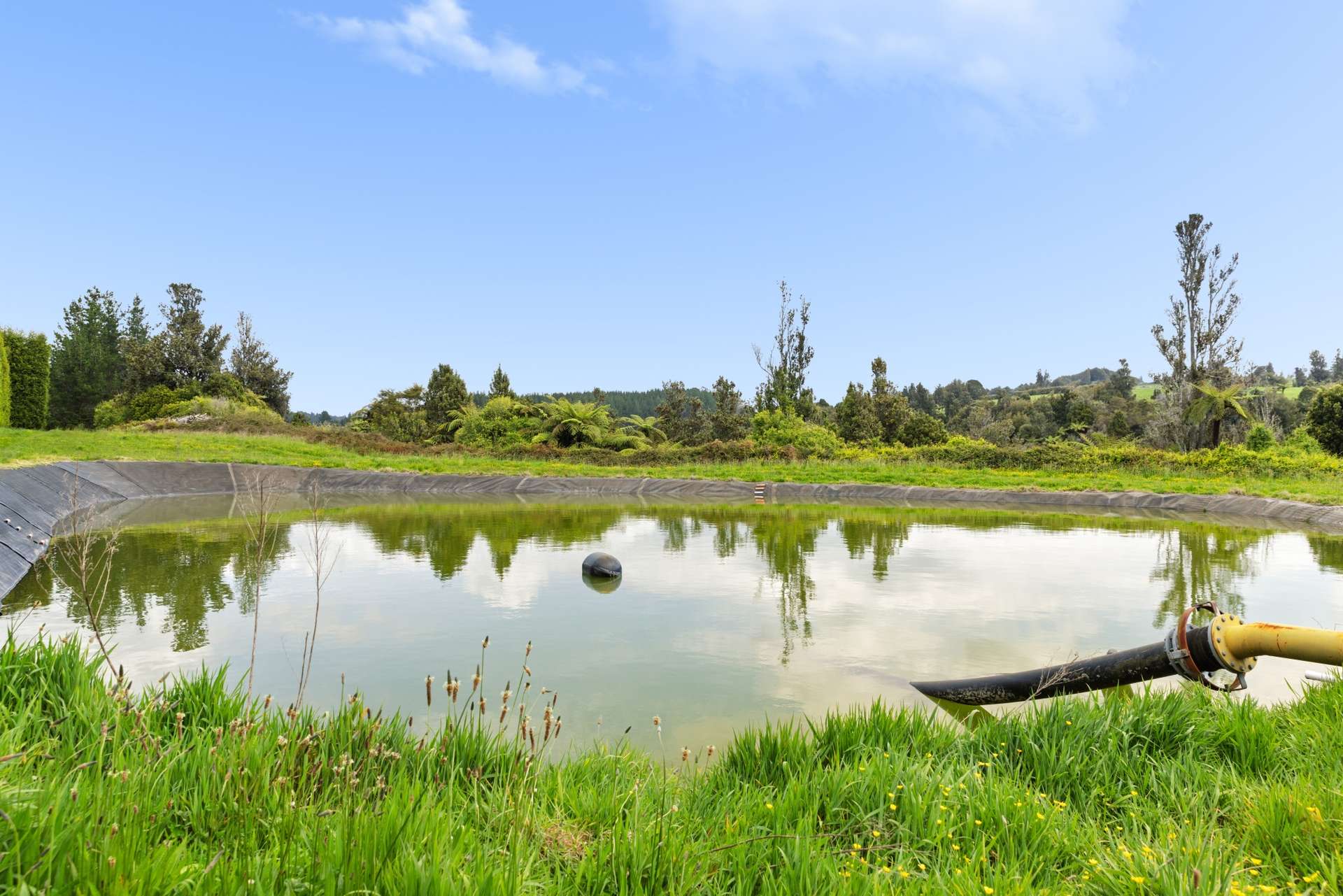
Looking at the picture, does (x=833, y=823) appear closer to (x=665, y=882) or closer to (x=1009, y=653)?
(x=665, y=882)

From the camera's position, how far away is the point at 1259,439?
974 inches

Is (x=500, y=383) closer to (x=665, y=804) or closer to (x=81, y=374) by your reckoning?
(x=81, y=374)

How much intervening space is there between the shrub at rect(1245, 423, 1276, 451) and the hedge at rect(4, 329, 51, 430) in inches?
1678

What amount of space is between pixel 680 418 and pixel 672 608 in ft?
116

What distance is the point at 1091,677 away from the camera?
3.93m

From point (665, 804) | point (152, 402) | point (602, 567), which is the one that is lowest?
point (602, 567)

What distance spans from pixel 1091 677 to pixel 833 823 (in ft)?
7.33

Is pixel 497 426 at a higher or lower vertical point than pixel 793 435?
higher

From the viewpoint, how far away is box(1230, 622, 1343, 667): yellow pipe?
3.12 m

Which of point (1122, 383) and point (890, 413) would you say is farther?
point (1122, 383)

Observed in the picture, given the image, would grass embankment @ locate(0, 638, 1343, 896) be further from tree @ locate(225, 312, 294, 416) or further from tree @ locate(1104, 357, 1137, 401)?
tree @ locate(1104, 357, 1137, 401)

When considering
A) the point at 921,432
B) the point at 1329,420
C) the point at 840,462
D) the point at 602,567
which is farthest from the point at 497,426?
the point at 1329,420

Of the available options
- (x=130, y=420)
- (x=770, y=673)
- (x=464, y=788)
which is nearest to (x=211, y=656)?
(x=464, y=788)

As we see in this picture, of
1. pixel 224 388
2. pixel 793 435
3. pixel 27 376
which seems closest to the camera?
pixel 27 376
